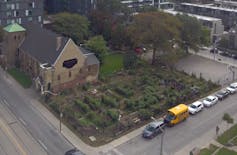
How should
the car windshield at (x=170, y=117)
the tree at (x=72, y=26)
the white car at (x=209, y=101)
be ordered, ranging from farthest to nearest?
1. the tree at (x=72, y=26)
2. the white car at (x=209, y=101)
3. the car windshield at (x=170, y=117)

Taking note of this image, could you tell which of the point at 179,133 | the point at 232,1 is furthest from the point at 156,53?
the point at 232,1

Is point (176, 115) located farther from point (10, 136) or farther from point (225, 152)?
point (10, 136)

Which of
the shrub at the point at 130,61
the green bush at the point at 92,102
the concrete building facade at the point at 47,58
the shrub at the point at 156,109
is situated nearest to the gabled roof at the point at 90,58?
the concrete building facade at the point at 47,58

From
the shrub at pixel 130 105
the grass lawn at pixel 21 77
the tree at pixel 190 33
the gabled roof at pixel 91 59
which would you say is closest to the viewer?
the shrub at pixel 130 105

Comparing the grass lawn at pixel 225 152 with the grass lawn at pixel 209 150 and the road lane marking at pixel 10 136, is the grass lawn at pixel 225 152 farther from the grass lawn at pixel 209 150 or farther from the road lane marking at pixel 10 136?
the road lane marking at pixel 10 136

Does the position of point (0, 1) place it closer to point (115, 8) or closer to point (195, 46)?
point (115, 8)

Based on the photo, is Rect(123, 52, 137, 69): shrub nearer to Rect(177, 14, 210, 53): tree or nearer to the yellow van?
Rect(177, 14, 210, 53): tree

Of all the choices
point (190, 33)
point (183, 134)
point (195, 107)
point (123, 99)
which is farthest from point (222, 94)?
point (190, 33)
